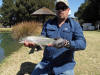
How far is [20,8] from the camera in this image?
139 feet

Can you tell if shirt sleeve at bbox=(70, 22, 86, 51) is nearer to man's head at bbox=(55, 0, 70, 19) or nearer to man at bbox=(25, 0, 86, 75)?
man at bbox=(25, 0, 86, 75)

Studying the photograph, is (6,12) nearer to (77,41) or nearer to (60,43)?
(77,41)

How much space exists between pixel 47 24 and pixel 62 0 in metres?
0.51

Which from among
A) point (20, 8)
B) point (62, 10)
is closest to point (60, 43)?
point (62, 10)

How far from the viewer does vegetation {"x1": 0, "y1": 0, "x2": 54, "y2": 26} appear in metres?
42.3

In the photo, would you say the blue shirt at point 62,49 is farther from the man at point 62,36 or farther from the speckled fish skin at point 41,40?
the speckled fish skin at point 41,40

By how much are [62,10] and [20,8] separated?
1600 inches

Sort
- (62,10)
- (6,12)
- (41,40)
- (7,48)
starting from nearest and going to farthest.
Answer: (41,40), (62,10), (7,48), (6,12)

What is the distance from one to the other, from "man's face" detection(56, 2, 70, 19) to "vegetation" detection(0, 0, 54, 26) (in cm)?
3939

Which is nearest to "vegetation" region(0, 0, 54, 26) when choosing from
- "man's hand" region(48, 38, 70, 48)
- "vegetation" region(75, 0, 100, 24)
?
"vegetation" region(75, 0, 100, 24)

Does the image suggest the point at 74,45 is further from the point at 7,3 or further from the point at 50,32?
the point at 7,3

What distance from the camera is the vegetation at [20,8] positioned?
42312mm

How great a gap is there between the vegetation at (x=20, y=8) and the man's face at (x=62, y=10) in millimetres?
39387

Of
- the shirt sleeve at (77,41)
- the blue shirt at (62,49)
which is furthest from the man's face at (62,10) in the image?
the shirt sleeve at (77,41)
